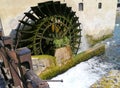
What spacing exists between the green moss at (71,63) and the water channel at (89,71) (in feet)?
0.67

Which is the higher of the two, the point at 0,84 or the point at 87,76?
the point at 0,84

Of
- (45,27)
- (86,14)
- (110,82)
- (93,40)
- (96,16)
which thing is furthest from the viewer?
(93,40)

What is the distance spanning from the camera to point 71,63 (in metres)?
11.3

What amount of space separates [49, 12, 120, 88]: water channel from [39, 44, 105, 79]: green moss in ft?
0.67

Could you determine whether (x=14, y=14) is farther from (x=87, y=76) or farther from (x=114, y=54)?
(x=114, y=54)

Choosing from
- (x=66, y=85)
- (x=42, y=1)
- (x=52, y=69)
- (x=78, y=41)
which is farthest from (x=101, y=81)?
(x=42, y=1)

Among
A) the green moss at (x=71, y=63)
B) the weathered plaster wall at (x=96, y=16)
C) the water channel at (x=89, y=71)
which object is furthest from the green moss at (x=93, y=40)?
the green moss at (x=71, y=63)

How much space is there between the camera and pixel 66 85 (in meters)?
9.95

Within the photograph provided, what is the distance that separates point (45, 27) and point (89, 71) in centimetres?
321

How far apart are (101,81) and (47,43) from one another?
352cm

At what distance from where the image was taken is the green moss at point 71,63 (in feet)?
33.1

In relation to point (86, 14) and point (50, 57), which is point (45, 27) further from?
point (86, 14)

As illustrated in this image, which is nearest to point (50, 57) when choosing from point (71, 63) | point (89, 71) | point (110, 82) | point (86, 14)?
point (71, 63)

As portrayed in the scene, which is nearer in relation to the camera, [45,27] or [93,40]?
[45,27]
